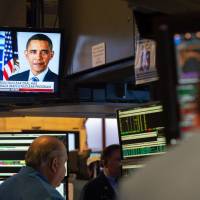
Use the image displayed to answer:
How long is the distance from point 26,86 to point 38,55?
0.29 m

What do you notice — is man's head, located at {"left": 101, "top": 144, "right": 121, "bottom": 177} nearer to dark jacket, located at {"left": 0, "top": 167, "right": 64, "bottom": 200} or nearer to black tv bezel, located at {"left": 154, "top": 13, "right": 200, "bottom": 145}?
dark jacket, located at {"left": 0, "top": 167, "right": 64, "bottom": 200}

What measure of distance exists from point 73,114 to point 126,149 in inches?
93.5

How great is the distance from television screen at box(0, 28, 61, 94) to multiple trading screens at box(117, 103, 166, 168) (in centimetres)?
185

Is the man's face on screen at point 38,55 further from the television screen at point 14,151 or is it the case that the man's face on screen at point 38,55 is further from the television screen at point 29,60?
the television screen at point 14,151

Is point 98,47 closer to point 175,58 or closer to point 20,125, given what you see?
point 175,58

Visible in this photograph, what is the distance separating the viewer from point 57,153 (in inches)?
141

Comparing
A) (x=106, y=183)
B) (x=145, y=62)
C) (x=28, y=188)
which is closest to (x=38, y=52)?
(x=106, y=183)

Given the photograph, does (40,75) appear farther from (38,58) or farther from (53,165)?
(53,165)

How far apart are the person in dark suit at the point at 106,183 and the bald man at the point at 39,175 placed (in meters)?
1.49

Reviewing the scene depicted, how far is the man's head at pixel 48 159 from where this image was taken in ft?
11.6

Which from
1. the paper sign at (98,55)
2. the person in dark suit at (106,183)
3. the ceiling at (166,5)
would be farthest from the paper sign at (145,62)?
the person in dark suit at (106,183)

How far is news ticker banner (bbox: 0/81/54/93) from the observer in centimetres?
518

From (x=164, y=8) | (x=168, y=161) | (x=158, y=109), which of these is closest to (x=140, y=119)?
(x=158, y=109)

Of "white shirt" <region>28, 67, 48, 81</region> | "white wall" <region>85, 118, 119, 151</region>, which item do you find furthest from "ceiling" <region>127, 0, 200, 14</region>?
"white wall" <region>85, 118, 119, 151</region>
